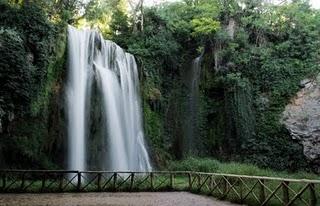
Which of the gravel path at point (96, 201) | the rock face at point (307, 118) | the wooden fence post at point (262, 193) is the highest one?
the rock face at point (307, 118)

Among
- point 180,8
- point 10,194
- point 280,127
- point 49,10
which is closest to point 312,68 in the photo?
point 280,127

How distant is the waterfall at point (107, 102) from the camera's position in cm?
1877

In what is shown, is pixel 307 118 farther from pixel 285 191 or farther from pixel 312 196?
pixel 312 196

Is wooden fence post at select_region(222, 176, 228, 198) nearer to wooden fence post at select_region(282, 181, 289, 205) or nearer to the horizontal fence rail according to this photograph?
the horizontal fence rail

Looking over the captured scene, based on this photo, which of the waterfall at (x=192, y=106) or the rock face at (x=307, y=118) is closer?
the rock face at (x=307, y=118)

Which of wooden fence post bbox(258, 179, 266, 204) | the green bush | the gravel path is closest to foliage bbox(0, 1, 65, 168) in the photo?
the gravel path

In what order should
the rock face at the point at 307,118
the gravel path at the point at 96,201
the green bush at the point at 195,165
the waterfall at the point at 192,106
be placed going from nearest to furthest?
the gravel path at the point at 96,201 → the green bush at the point at 195,165 → the rock face at the point at 307,118 → the waterfall at the point at 192,106

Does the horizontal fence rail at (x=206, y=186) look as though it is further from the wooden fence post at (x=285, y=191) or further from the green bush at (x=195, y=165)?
the green bush at (x=195, y=165)

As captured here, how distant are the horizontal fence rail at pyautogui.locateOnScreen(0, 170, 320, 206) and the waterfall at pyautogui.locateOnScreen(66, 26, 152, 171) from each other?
143 centimetres

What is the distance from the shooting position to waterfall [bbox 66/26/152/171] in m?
18.8

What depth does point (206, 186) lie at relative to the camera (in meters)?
14.5

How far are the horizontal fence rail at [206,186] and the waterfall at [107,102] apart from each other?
4.68 feet

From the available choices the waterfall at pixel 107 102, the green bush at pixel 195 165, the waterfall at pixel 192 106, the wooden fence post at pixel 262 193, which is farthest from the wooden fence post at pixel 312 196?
the waterfall at pixel 192 106

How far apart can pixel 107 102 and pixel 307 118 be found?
39.2 feet
